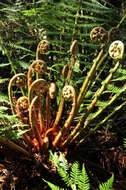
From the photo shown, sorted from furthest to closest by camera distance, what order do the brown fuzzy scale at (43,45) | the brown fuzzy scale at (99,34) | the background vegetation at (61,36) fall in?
the background vegetation at (61,36) → the brown fuzzy scale at (43,45) → the brown fuzzy scale at (99,34)

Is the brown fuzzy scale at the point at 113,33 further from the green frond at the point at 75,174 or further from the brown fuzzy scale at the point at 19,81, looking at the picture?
the green frond at the point at 75,174

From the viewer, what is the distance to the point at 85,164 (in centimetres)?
131

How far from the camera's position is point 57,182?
117 centimetres

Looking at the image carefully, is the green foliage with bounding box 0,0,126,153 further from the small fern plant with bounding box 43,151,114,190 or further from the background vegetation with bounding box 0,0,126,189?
the small fern plant with bounding box 43,151,114,190

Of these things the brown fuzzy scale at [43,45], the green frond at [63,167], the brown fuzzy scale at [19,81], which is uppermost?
the brown fuzzy scale at [43,45]

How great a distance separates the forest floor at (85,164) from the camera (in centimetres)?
116

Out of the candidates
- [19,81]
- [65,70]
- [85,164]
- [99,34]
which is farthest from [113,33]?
[85,164]

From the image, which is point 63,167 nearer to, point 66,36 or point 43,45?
point 43,45

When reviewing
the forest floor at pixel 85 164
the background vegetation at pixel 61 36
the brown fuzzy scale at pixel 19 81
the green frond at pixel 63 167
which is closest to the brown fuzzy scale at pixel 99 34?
the background vegetation at pixel 61 36

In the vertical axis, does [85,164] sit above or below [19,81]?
below

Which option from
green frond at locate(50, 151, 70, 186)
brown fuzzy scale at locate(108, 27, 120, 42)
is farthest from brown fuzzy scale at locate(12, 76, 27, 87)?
brown fuzzy scale at locate(108, 27, 120, 42)

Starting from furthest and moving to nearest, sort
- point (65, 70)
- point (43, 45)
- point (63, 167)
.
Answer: point (65, 70) < point (43, 45) < point (63, 167)

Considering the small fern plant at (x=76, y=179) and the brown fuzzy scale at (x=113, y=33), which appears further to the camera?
the brown fuzzy scale at (x=113, y=33)

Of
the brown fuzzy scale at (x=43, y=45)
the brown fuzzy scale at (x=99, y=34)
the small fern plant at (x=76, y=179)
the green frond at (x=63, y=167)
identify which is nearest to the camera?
the small fern plant at (x=76, y=179)
